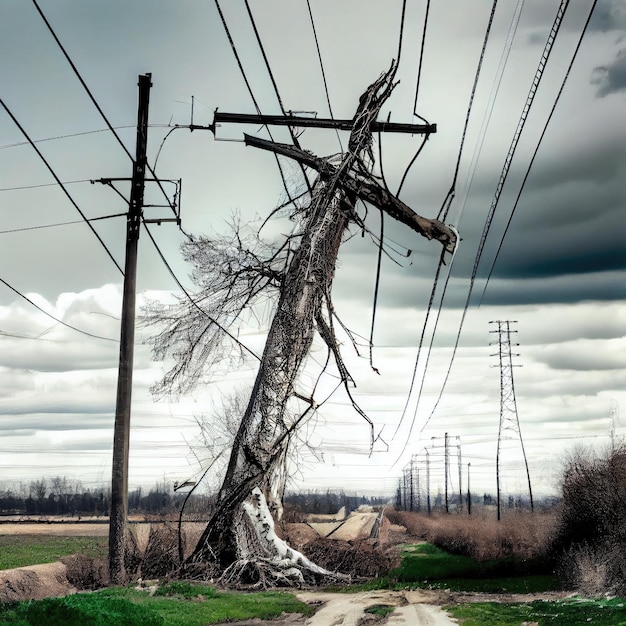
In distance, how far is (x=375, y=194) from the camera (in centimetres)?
2055

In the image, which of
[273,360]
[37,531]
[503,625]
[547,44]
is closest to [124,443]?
[273,360]

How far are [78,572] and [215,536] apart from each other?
11.0 ft

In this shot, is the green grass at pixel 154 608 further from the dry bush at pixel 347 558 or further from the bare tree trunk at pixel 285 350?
the dry bush at pixel 347 558

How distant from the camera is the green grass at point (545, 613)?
1464 centimetres

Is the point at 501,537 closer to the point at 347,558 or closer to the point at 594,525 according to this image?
the point at 594,525

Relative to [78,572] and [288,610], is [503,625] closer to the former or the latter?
[288,610]

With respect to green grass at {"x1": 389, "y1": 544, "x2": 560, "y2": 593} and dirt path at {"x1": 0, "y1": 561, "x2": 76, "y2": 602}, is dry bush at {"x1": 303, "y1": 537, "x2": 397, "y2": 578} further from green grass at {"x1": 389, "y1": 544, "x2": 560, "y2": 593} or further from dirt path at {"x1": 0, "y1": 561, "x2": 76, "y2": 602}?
dirt path at {"x1": 0, "y1": 561, "x2": 76, "y2": 602}

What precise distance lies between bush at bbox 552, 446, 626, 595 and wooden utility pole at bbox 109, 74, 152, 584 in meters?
12.9

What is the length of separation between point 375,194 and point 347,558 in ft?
31.5

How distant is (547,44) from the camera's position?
12.5 metres

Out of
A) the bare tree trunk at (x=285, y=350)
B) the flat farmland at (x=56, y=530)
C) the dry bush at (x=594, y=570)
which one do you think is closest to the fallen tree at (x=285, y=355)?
the bare tree trunk at (x=285, y=350)

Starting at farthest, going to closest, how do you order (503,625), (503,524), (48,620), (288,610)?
1. (503,524)
2. (288,610)
3. (503,625)
4. (48,620)

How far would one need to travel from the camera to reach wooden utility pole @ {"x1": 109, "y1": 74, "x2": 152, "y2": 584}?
17016mm

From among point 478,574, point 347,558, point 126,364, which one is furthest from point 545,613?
point 478,574
